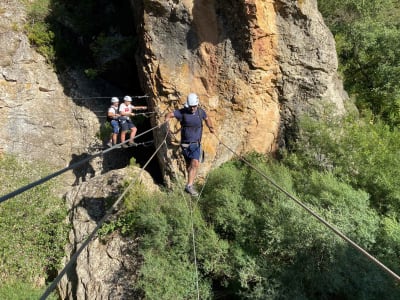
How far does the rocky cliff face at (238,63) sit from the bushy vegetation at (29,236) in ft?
10.2

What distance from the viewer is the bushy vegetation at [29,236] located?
891 centimetres

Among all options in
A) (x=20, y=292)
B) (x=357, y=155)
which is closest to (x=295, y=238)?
(x=357, y=155)

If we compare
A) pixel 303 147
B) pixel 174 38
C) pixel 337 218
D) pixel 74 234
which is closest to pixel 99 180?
pixel 74 234

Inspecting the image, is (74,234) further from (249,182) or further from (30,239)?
(249,182)

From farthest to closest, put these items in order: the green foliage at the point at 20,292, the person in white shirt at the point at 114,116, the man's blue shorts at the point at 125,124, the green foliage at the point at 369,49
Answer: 1. the green foliage at the point at 369,49
2. the man's blue shorts at the point at 125,124
3. the person in white shirt at the point at 114,116
4. the green foliage at the point at 20,292

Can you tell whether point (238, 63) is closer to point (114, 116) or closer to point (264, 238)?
point (114, 116)

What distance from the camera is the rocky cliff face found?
801 centimetres

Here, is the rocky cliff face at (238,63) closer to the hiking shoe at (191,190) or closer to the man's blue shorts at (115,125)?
the hiking shoe at (191,190)

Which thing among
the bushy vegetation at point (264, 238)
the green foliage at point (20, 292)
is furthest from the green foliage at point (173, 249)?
the green foliage at point (20, 292)

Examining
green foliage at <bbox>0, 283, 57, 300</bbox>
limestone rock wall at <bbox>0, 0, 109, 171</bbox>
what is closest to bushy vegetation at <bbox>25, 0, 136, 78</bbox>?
limestone rock wall at <bbox>0, 0, 109, 171</bbox>

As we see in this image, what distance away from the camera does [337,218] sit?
6.18 m

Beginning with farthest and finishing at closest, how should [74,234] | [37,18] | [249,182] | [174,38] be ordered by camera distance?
[37,18]
[74,234]
[174,38]
[249,182]

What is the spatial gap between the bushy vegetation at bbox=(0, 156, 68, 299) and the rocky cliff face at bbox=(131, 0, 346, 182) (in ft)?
10.2

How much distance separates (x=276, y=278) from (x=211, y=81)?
4269 mm
